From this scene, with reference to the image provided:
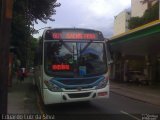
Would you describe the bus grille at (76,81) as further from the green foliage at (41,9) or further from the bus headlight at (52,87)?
the green foliage at (41,9)

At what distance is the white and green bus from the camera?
15625mm

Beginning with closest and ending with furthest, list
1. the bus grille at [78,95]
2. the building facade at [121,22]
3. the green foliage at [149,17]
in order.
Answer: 1. the bus grille at [78,95]
2. the green foliage at [149,17]
3. the building facade at [121,22]

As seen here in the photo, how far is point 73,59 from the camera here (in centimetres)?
1598

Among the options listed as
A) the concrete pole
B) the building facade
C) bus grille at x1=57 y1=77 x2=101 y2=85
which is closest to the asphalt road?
bus grille at x1=57 y1=77 x2=101 y2=85

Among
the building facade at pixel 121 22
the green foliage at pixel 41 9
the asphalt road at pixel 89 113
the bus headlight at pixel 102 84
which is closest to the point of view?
the asphalt road at pixel 89 113

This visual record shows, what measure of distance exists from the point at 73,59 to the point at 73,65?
24 cm

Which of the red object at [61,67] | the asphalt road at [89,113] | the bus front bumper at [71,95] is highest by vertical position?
the red object at [61,67]

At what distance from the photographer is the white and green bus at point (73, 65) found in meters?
15.6

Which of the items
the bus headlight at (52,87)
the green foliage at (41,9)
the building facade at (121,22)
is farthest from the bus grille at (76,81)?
the building facade at (121,22)

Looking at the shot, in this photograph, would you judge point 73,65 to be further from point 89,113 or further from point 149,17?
point 149,17

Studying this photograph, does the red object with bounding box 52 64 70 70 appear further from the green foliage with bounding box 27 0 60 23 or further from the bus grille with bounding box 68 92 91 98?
the green foliage with bounding box 27 0 60 23

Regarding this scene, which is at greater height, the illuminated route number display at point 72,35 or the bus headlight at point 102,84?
the illuminated route number display at point 72,35

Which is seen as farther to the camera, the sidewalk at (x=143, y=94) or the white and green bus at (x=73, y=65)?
the sidewalk at (x=143, y=94)

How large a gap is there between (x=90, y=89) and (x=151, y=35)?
56.9ft
